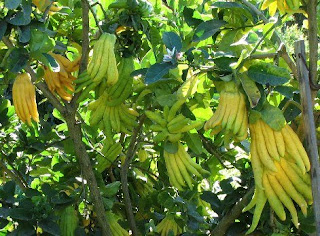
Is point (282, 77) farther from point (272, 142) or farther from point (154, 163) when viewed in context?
point (154, 163)

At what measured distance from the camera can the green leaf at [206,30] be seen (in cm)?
146

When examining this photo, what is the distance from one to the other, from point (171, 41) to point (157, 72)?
124 mm

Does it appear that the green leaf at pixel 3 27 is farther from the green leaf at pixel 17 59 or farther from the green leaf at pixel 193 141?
the green leaf at pixel 193 141

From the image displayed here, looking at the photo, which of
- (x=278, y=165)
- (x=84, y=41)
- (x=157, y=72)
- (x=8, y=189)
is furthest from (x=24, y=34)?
(x=278, y=165)

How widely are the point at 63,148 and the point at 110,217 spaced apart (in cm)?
34

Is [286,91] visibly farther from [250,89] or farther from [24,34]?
[24,34]

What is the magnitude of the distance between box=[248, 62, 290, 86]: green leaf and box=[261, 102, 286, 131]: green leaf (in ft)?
0.19

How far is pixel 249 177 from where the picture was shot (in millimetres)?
1768

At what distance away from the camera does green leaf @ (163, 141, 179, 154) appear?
1.41 meters

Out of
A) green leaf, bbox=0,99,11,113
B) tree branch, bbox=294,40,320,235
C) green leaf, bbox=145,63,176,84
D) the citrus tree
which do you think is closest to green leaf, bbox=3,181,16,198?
the citrus tree

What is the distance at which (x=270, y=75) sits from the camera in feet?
4.15

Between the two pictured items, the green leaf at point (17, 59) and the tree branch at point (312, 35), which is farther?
→ the green leaf at point (17, 59)

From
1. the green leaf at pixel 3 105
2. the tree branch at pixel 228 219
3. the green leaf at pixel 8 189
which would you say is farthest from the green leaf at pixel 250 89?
the green leaf at pixel 3 105

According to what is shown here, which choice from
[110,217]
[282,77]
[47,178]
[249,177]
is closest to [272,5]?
[282,77]
